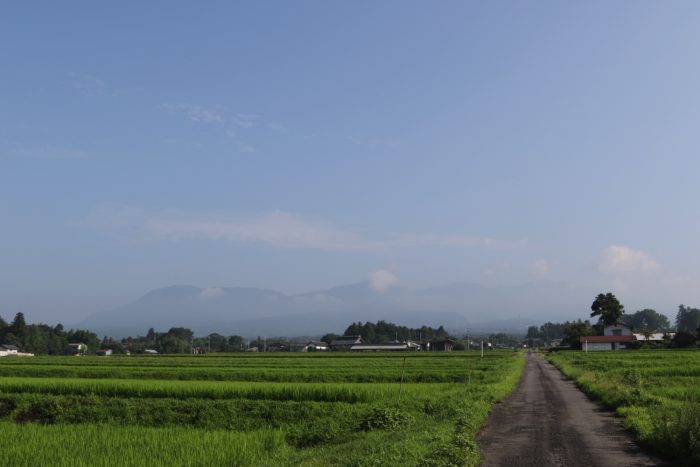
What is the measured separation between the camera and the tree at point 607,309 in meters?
114

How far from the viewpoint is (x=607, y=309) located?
378ft

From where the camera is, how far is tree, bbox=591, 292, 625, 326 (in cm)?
11419

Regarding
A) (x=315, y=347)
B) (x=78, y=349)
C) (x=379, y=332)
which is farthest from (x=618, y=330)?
(x=78, y=349)

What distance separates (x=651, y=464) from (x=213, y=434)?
408 inches

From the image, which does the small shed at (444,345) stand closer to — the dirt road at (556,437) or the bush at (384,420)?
the dirt road at (556,437)

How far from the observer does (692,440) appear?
11125mm

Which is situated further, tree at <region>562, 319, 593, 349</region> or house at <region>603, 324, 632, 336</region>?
tree at <region>562, 319, 593, 349</region>

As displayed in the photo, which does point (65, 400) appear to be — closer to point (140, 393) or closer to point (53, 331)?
point (140, 393)

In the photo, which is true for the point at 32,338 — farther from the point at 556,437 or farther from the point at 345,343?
the point at 556,437

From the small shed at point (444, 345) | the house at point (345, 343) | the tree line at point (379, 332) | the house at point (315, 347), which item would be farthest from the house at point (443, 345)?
the tree line at point (379, 332)

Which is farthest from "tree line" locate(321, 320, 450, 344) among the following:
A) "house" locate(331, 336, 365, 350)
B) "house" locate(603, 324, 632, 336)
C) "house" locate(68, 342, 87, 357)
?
"house" locate(603, 324, 632, 336)

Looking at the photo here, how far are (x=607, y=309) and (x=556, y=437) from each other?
110389 mm

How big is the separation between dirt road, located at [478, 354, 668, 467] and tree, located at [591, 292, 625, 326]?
3967 inches

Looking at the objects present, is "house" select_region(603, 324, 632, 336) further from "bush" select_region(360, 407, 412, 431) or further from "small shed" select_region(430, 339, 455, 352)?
"bush" select_region(360, 407, 412, 431)
